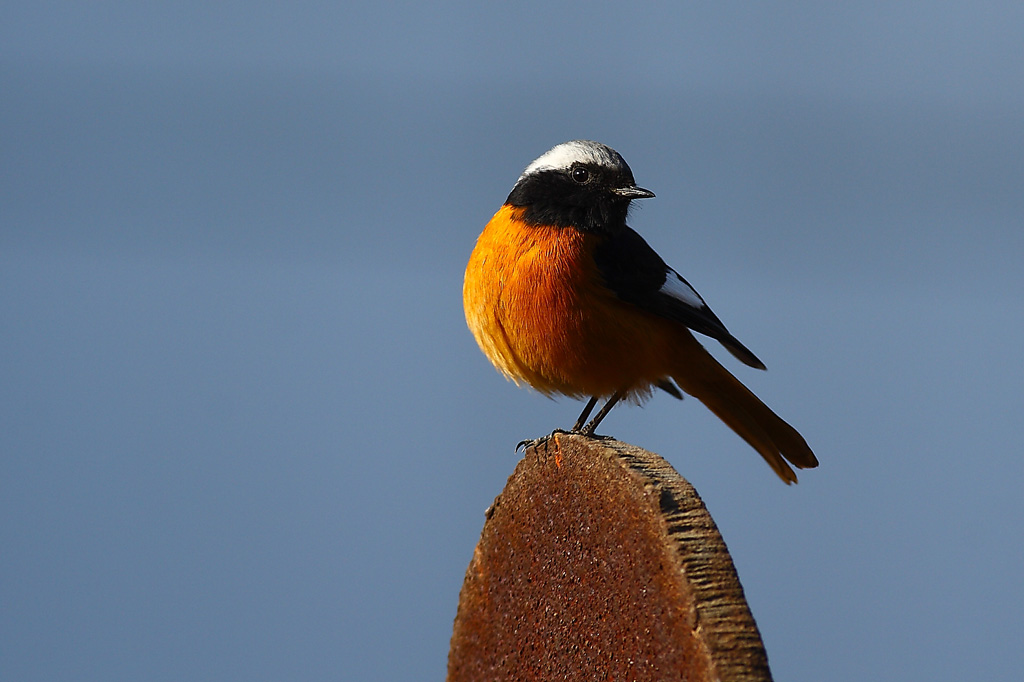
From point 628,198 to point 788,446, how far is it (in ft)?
3.96

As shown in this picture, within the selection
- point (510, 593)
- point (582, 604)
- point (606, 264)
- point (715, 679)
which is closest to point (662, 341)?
point (606, 264)

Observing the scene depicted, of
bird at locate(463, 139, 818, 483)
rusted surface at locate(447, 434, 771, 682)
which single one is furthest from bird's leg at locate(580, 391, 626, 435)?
rusted surface at locate(447, 434, 771, 682)

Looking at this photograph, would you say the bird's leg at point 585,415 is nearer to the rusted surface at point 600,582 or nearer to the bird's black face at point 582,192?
the bird's black face at point 582,192

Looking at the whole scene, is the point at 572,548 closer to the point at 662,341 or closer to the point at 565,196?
the point at 662,341

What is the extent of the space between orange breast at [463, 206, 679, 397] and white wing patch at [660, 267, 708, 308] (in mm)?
138

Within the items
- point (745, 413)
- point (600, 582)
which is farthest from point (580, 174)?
point (600, 582)

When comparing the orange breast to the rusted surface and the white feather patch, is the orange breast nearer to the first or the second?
the white feather patch

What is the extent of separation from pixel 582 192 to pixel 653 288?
1.73 feet

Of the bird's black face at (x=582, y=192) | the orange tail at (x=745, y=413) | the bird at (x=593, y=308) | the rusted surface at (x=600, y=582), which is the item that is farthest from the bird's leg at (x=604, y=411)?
the rusted surface at (x=600, y=582)

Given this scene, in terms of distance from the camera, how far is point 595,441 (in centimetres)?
244

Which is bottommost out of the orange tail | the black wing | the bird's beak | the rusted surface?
the rusted surface

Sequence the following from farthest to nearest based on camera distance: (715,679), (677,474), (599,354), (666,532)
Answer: (599,354), (677,474), (666,532), (715,679)

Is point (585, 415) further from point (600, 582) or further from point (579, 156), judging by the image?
point (600, 582)

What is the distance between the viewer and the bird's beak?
450cm
